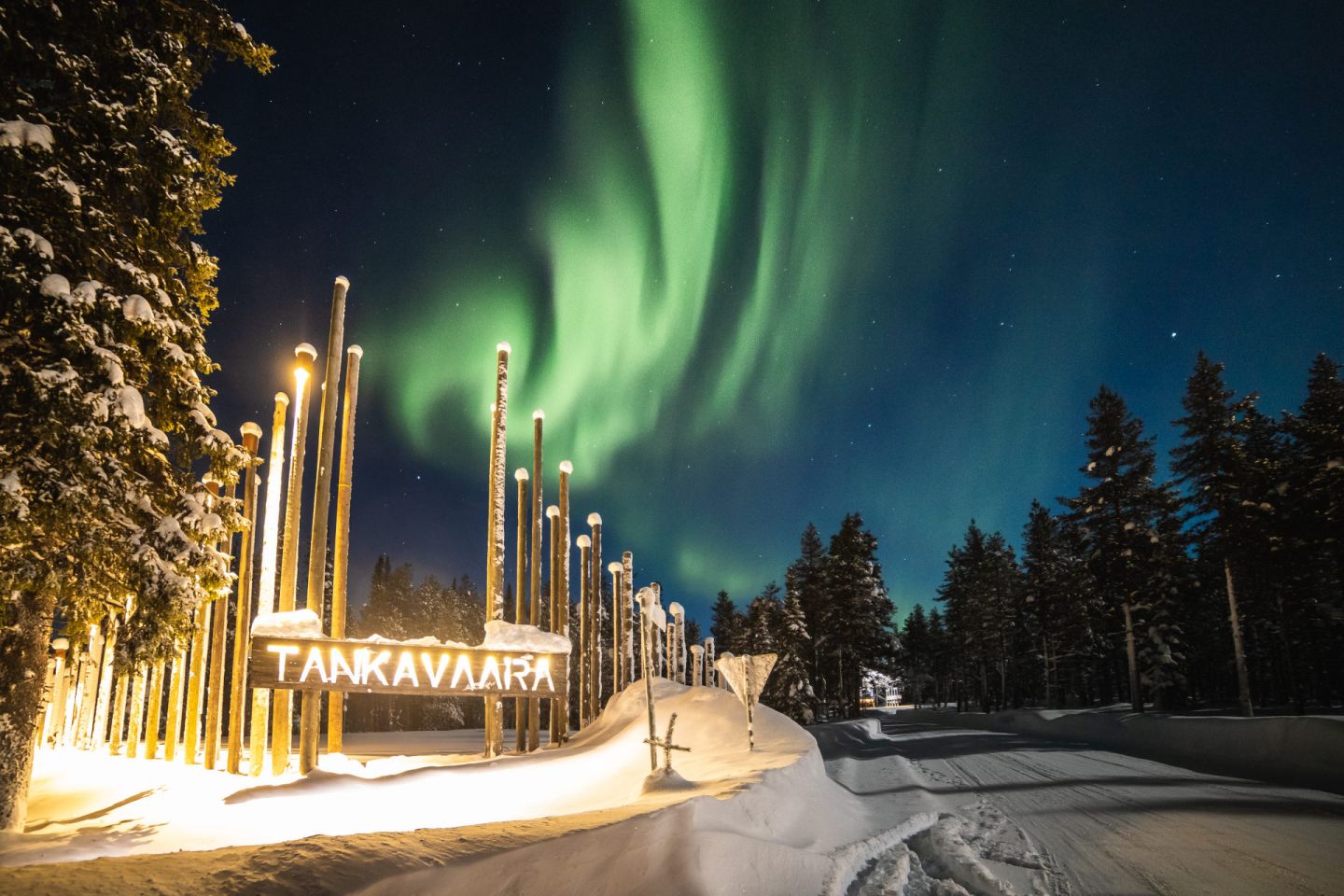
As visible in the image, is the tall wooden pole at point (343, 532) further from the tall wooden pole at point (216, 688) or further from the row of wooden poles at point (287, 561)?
the tall wooden pole at point (216, 688)

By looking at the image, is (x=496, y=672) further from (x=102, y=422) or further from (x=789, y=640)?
(x=789, y=640)

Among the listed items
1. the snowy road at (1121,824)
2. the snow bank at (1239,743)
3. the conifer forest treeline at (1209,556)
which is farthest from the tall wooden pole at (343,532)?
the conifer forest treeline at (1209,556)

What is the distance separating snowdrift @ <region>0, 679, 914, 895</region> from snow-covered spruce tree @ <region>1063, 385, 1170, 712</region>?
25.7m

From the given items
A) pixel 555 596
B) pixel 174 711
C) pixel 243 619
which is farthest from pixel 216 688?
pixel 555 596

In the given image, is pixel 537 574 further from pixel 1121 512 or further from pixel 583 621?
pixel 1121 512

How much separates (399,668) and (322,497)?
9.48 feet

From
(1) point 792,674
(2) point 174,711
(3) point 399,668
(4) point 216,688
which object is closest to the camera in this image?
(3) point 399,668

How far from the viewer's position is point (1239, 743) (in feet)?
57.9

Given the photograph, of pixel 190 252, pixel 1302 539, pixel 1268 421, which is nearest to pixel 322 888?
pixel 190 252

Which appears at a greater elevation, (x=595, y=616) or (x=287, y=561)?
(x=287, y=561)

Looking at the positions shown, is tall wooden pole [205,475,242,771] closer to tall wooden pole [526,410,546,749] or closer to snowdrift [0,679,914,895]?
snowdrift [0,679,914,895]

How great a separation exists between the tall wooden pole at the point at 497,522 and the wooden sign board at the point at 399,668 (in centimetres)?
197

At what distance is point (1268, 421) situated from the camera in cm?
3184

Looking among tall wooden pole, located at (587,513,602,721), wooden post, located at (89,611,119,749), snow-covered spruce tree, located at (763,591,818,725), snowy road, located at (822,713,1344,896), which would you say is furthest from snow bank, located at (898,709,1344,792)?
wooden post, located at (89,611,119,749)
